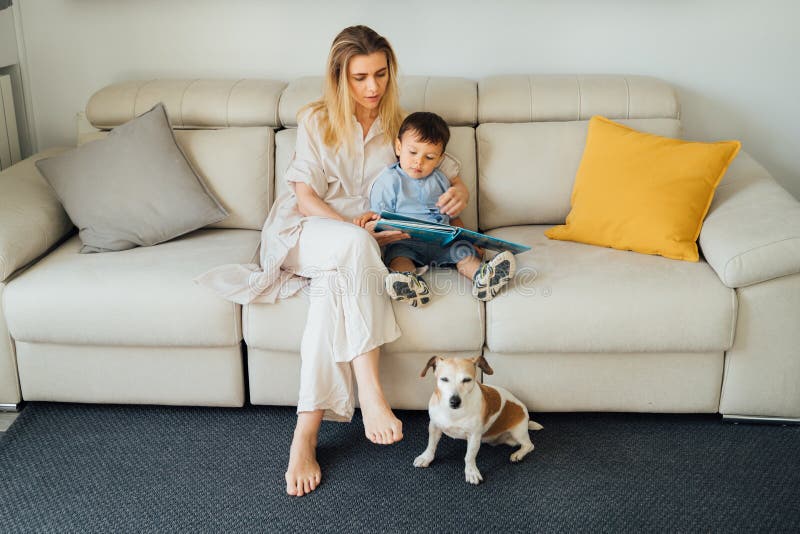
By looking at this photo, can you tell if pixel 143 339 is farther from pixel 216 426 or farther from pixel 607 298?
pixel 607 298

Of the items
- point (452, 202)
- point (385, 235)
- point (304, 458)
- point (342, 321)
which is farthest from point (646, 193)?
point (304, 458)

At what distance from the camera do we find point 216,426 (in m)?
2.34

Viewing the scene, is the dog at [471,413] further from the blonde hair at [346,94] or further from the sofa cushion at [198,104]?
the sofa cushion at [198,104]

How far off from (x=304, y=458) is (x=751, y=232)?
4.48 feet

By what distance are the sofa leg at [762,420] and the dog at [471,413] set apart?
631mm

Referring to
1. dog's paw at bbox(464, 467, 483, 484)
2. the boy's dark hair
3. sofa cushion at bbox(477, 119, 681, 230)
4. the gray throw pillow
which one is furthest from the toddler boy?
the gray throw pillow

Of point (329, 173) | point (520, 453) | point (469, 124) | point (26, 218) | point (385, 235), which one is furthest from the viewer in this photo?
point (469, 124)

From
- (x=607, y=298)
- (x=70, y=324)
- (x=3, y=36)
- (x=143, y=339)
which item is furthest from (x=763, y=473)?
(x=3, y=36)

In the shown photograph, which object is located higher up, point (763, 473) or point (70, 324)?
point (70, 324)

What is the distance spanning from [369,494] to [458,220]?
94 centimetres

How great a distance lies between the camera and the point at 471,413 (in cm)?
205

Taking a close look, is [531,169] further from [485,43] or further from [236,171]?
[236,171]

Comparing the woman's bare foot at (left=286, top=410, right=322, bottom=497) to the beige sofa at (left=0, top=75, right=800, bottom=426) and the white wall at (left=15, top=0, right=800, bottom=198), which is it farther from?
the white wall at (left=15, top=0, right=800, bottom=198)

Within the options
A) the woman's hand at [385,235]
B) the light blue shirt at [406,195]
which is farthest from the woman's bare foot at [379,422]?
the light blue shirt at [406,195]
